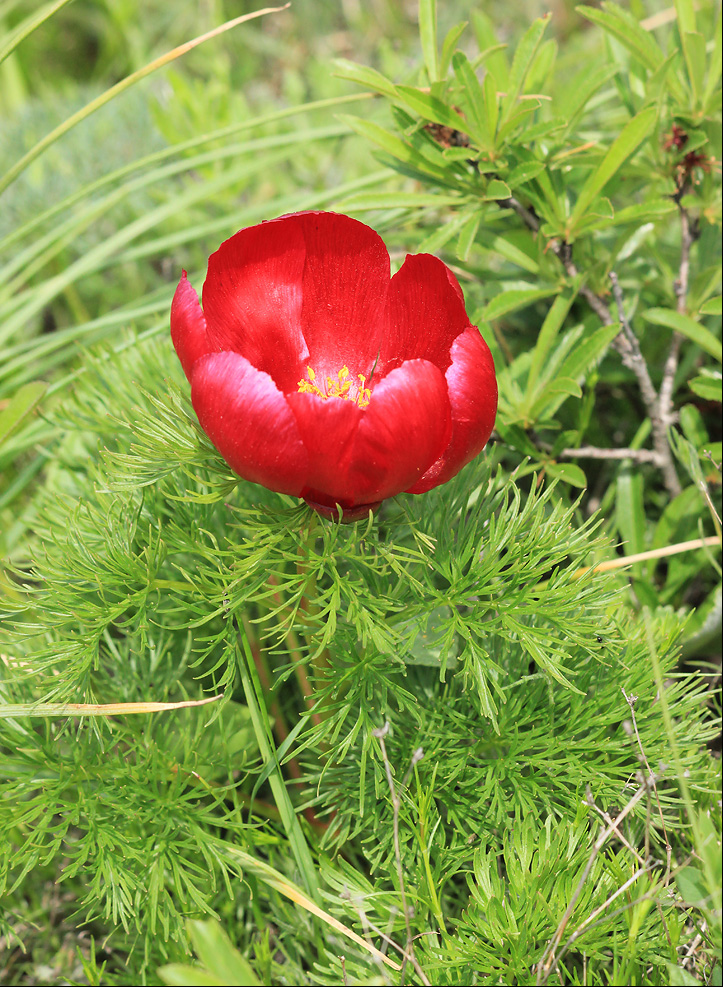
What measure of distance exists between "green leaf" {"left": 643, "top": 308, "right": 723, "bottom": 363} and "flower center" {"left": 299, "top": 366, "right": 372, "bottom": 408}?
1.48ft

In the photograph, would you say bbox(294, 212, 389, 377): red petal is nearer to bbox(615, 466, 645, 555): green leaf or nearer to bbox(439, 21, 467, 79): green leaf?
bbox(439, 21, 467, 79): green leaf

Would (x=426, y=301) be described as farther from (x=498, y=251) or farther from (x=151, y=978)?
(x=151, y=978)

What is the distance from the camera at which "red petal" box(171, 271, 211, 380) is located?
2.54 feet

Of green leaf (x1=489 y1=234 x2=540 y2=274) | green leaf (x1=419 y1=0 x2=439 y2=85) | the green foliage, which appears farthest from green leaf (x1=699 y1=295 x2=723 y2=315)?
green leaf (x1=419 y1=0 x2=439 y2=85)

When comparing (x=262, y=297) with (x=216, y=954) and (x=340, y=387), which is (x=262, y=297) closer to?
(x=340, y=387)

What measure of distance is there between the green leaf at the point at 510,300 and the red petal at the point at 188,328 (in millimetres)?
405

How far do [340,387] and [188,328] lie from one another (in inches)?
7.0

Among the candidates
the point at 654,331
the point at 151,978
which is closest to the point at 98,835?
the point at 151,978

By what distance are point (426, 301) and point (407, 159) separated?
1.15 feet

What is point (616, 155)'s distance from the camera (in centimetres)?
103

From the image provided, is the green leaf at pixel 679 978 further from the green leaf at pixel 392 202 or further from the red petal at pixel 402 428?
the green leaf at pixel 392 202

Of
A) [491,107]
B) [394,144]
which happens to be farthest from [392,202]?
[491,107]

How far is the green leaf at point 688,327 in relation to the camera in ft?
3.58

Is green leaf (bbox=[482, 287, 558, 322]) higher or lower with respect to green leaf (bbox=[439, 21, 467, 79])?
lower
